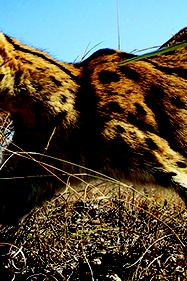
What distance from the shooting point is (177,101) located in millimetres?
2930

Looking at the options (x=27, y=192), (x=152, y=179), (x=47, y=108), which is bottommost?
(x=27, y=192)

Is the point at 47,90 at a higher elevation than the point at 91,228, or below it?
higher

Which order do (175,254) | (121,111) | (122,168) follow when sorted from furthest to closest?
(121,111) < (122,168) < (175,254)

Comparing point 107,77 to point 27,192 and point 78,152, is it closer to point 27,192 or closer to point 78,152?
point 78,152

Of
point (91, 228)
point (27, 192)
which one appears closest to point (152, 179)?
point (91, 228)

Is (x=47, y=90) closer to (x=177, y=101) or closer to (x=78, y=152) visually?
(x=78, y=152)

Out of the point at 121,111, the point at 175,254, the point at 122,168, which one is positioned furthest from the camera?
the point at 121,111

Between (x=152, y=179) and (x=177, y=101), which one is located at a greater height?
(x=177, y=101)

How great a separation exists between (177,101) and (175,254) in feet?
3.19

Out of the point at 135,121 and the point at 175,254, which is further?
the point at 135,121

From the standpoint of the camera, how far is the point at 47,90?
2750mm

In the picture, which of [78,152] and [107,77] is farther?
[107,77]

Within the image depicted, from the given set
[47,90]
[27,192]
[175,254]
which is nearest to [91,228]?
[27,192]

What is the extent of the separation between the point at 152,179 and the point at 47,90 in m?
0.79
